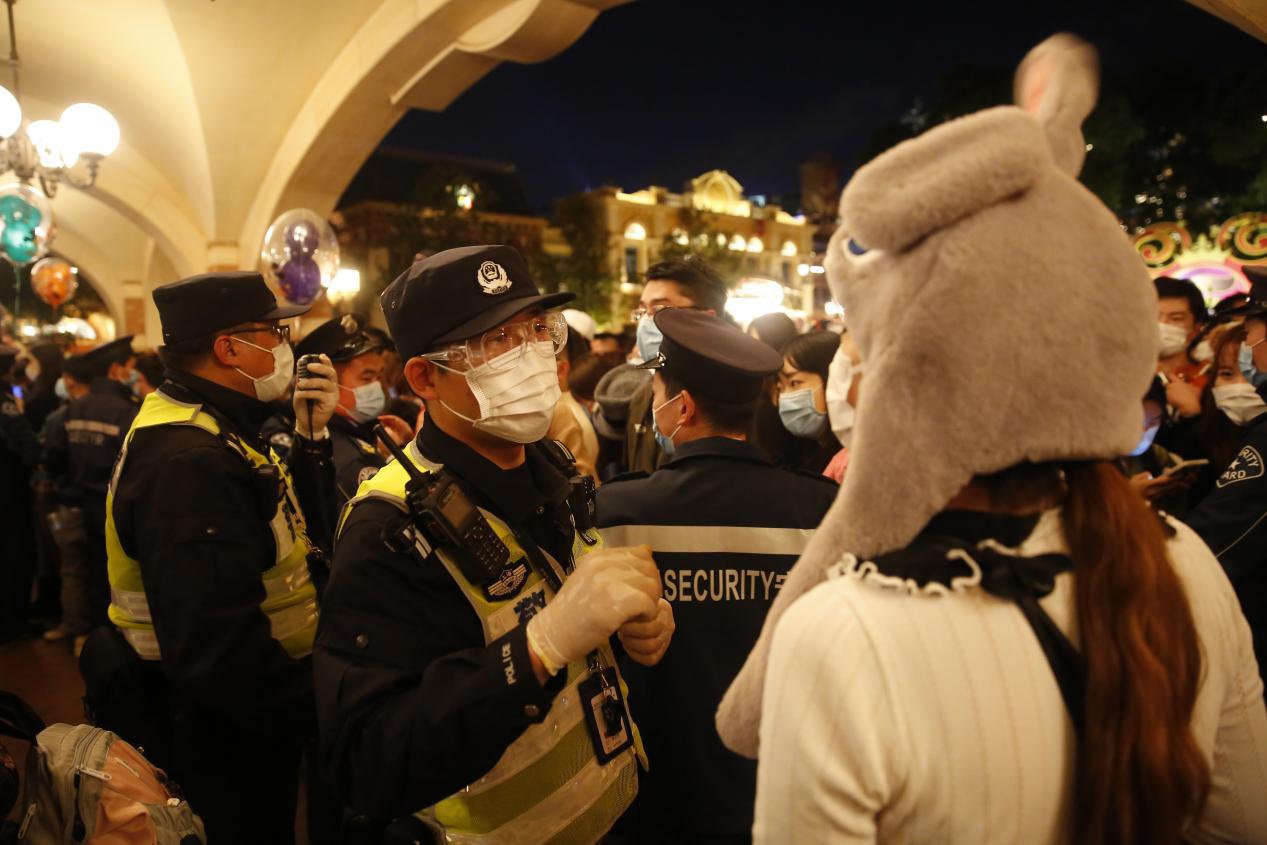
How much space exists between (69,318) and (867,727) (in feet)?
107

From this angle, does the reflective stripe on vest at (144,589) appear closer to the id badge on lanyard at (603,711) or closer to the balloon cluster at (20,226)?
the id badge on lanyard at (603,711)

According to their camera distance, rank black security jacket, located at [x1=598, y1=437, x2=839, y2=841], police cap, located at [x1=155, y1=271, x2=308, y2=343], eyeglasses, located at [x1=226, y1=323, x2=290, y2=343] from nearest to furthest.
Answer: black security jacket, located at [x1=598, y1=437, x2=839, y2=841]
police cap, located at [x1=155, y1=271, x2=308, y2=343]
eyeglasses, located at [x1=226, y1=323, x2=290, y2=343]

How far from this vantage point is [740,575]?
2.17 meters

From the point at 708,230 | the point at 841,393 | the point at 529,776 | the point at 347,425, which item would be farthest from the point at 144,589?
the point at 708,230

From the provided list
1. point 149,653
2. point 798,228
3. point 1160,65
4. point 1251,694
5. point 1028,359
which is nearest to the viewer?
point 1028,359

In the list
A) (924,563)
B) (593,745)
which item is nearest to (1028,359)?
(924,563)

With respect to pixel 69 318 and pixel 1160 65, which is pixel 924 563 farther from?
pixel 69 318

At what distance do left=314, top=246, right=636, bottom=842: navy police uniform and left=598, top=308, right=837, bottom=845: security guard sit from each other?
14.6 inches

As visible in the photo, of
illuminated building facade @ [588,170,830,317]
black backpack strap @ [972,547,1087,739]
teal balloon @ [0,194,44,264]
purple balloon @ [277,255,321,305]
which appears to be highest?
illuminated building facade @ [588,170,830,317]

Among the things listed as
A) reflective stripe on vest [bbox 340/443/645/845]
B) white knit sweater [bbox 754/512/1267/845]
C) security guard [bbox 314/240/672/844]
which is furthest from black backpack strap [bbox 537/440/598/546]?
white knit sweater [bbox 754/512/1267/845]

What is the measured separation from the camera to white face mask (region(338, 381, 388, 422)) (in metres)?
4.04

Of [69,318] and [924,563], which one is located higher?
[69,318]

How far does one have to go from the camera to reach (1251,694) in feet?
3.67

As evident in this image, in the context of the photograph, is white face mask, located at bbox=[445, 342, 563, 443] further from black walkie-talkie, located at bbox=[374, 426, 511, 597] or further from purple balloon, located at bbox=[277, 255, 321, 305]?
purple balloon, located at bbox=[277, 255, 321, 305]
